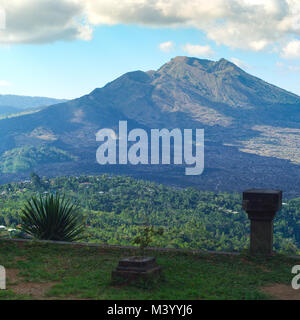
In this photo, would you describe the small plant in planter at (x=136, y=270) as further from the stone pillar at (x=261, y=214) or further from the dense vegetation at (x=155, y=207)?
the dense vegetation at (x=155, y=207)

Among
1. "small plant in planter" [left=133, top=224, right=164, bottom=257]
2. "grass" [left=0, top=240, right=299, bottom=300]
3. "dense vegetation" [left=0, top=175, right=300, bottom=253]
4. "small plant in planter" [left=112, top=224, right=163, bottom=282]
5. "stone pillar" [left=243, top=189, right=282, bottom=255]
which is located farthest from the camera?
"dense vegetation" [left=0, top=175, right=300, bottom=253]

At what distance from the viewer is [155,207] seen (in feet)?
410

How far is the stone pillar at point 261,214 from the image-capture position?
9383 millimetres

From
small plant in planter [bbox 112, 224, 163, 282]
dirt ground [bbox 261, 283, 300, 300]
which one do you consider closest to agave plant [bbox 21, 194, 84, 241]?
small plant in planter [bbox 112, 224, 163, 282]

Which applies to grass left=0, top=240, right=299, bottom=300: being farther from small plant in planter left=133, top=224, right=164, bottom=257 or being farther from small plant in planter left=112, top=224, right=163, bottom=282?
small plant in planter left=133, top=224, right=164, bottom=257

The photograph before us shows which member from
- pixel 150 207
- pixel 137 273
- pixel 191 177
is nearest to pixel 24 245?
pixel 137 273

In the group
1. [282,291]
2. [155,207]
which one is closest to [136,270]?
[282,291]

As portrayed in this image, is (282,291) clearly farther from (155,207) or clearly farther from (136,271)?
(155,207)

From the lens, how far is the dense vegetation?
307 ft

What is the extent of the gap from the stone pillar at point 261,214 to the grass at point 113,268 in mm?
294

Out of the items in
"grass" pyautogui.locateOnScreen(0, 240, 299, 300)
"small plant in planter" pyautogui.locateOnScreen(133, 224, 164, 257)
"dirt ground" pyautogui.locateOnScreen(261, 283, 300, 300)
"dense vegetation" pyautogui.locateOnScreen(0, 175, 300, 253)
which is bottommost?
"dense vegetation" pyautogui.locateOnScreen(0, 175, 300, 253)

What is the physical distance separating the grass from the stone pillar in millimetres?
294

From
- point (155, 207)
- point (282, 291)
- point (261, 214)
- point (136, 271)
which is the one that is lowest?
point (155, 207)

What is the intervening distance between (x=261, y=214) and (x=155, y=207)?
380 ft
